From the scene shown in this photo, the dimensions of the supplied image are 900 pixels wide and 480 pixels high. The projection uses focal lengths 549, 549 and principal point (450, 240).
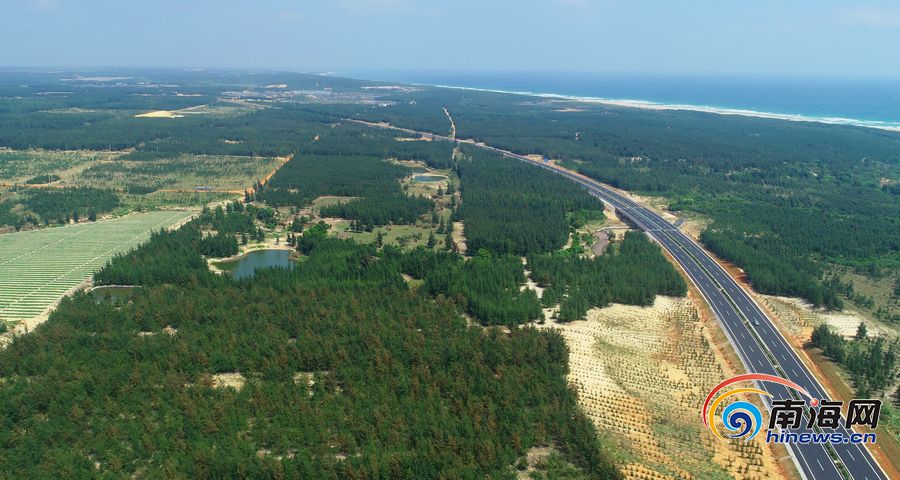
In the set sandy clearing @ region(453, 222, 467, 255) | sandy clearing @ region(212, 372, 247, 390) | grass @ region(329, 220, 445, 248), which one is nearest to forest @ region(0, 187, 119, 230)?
grass @ region(329, 220, 445, 248)

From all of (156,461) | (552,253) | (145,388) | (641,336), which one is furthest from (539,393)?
(552,253)

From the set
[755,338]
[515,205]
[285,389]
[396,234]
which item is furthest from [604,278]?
[285,389]

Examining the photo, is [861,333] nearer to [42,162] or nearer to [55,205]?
[55,205]

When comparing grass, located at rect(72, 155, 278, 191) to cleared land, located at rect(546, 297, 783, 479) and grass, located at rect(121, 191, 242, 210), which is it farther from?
cleared land, located at rect(546, 297, 783, 479)

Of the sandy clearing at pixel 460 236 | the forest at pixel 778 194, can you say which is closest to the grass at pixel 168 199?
the sandy clearing at pixel 460 236

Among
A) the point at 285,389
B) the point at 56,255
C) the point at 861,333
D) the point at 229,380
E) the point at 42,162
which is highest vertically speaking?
the point at 42,162

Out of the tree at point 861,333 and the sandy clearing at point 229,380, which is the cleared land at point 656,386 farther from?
the sandy clearing at point 229,380
